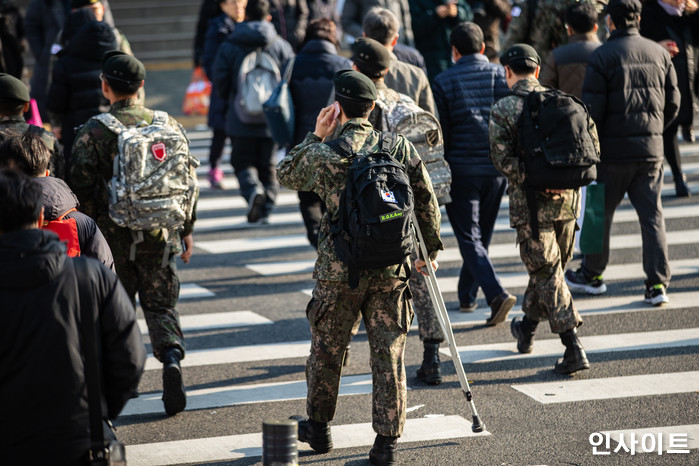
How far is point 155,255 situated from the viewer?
591 centimetres

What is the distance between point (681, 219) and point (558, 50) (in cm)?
309

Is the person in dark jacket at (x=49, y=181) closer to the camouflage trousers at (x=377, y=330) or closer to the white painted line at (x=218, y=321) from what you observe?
the camouflage trousers at (x=377, y=330)

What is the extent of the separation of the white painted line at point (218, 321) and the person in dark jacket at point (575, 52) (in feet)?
10.2

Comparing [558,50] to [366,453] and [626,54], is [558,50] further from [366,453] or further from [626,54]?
[366,453]

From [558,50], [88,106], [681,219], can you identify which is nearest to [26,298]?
[88,106]

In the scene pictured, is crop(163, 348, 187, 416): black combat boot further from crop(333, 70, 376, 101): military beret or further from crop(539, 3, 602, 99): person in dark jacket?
crop(539, 3, 602, 99): person in dark jacket

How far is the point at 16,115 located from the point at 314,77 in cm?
309

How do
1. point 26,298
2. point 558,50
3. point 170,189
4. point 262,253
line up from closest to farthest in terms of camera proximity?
point 26,298 < point 170,189 < point 558,50 < point 262,253

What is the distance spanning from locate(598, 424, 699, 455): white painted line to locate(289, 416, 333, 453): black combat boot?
54.0 inches

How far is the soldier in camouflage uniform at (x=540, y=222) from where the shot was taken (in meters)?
6.21

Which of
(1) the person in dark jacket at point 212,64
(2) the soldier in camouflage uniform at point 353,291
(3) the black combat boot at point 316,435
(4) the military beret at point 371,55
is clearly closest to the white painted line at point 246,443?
(3) the black combat boot at point 316,435

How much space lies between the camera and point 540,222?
20.7 ft

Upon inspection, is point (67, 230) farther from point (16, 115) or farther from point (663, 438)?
point (663, 438)

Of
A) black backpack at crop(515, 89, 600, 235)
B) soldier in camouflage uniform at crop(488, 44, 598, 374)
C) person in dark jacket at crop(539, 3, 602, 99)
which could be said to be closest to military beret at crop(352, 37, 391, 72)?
soldier in camouflage uniform at crop(488, 44, 598, 374)
